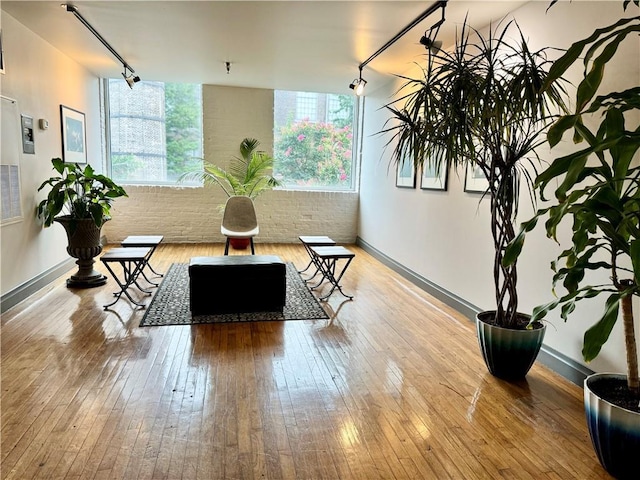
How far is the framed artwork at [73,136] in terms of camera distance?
16.8 ft

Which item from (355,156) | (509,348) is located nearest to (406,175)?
(355,156)

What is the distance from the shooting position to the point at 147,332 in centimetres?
338

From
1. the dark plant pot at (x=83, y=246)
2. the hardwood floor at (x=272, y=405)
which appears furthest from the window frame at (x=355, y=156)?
the hardwood floor at (x=272, y=405)

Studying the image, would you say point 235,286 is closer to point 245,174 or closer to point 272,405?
point 272,405

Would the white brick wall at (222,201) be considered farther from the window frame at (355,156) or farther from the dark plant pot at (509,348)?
the dark plant pot at (509,348)

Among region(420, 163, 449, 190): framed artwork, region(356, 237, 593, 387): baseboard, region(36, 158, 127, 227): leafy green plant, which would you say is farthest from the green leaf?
region(36, 158, 127, 227): leafy green plant

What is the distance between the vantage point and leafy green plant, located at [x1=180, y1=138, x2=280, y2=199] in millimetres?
6800

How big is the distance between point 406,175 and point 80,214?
3.71 metres

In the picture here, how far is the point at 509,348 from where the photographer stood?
2.63 m

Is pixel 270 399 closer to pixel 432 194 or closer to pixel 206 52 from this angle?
pixel 432 194

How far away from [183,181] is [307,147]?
2.16 metres

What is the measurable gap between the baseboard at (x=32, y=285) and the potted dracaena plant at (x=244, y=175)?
235 cm

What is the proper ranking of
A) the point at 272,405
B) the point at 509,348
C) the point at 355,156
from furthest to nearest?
the point at 355,156 → the point at 509,348 → the point at 272,405

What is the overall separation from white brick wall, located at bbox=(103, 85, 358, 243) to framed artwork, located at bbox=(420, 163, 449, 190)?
270 cm
